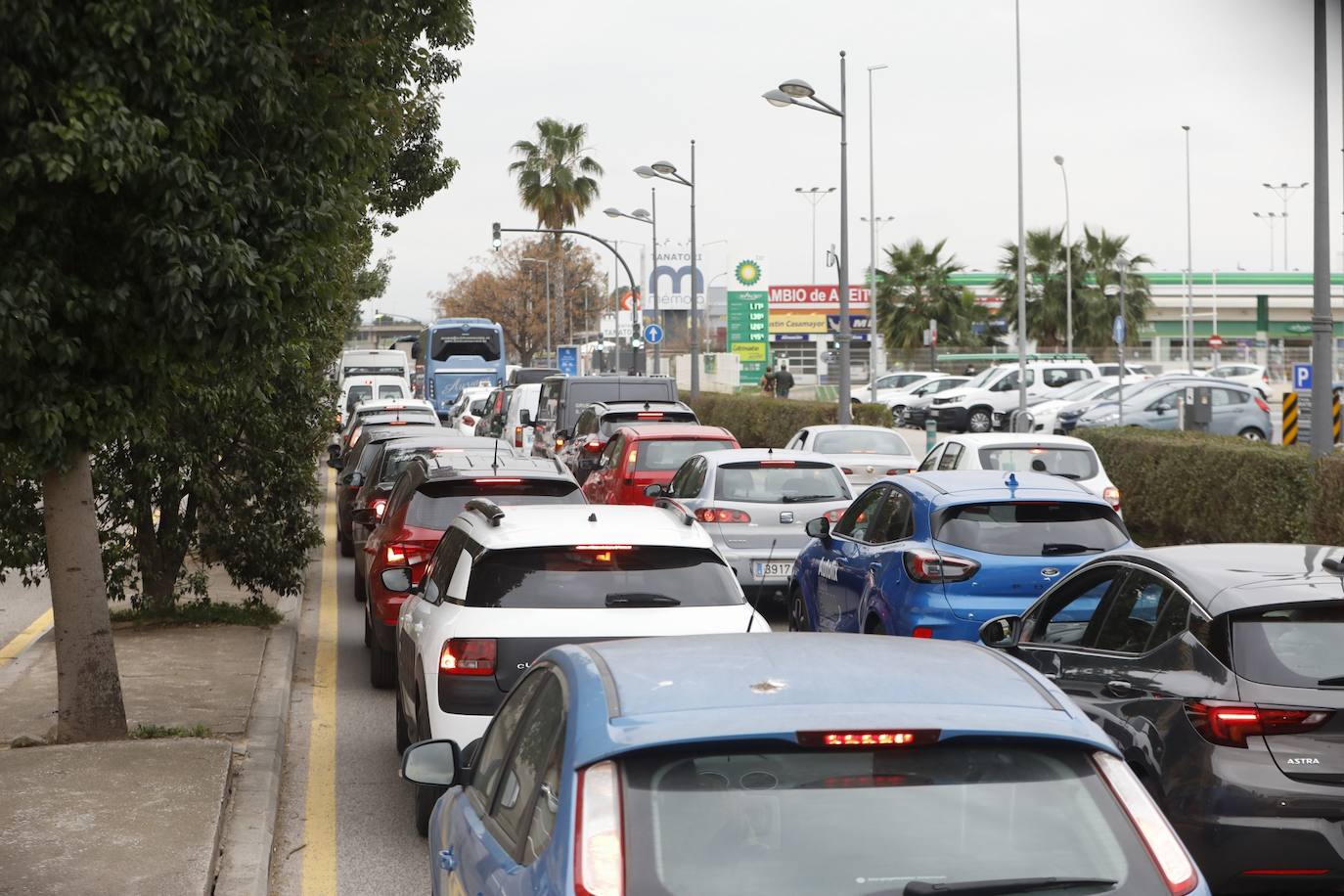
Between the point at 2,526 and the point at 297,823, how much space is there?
460 cm

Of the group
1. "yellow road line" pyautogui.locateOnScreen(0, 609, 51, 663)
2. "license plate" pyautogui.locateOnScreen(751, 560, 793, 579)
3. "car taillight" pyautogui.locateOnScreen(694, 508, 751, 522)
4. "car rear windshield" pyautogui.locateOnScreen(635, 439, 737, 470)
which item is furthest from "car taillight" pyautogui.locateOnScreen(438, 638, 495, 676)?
"car rear windshield" pyautogui.locateOnScreen(635, 439, 737, 470)

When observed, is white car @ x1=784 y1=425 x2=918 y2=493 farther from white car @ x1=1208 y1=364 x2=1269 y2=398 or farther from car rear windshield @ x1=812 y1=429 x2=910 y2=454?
white car @ x1=1208 y1=364 x2=1269 y2=398

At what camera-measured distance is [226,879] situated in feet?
22.8

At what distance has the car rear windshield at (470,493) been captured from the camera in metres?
11.9

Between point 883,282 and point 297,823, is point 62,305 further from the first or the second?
point 883,282

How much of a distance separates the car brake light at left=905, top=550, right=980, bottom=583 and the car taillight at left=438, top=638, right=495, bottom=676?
368 centimetres

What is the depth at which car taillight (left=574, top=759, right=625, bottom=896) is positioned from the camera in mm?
3133

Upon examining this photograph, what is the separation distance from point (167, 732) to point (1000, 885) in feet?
23.6

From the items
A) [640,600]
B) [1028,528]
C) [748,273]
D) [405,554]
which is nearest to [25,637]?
[405,554]

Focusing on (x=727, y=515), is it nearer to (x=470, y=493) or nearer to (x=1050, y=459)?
(x=470, y=493)

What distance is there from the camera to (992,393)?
49.0 meters

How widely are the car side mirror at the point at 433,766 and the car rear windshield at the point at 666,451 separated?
14.1 meters

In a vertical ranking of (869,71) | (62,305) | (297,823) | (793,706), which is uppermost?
(869,71)

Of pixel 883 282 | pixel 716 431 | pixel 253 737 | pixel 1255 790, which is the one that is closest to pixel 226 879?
pixel 253 737
